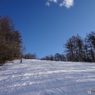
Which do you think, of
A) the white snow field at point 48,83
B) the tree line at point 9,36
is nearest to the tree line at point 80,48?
the tree line at point 9,36

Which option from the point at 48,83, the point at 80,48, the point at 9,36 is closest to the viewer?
the point at 48,83

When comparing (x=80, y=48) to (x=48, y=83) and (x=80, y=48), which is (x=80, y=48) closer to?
(x=80, y=48)

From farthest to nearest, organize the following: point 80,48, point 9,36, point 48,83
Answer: point 80,48, point 9,36, point 48,83

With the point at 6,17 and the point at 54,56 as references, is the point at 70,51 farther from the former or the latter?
the point at 54,56

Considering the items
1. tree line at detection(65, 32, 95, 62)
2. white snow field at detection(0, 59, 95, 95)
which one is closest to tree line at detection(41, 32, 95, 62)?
tree line at detection(65, 32, 95, 62)

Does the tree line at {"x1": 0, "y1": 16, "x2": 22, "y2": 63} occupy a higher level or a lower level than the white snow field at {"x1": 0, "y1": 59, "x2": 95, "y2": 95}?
higher

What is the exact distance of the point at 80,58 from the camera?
36812 mm

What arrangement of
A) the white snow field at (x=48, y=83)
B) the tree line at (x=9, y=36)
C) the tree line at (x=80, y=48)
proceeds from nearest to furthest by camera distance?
the white snow field at (x=48, y=83)
the tree line at (x=9, y=36)
the tree line at (x=80, y=48)

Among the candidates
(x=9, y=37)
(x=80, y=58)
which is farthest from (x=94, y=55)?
(x=9, y=37)

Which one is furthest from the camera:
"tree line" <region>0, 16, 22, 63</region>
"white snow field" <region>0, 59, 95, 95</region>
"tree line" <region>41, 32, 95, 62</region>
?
"tree line" <region>41, 32, 95, 62</region>

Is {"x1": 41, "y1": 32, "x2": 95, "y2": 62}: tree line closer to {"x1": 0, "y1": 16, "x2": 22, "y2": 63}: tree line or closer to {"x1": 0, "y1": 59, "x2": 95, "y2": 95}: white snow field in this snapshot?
{"x1": 0, "y1": 16, "x2": 22, "y2": 63}: tree line

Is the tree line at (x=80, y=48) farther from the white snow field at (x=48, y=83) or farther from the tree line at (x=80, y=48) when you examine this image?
the white snow field at (x=48, y=83)

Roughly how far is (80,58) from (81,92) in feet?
105

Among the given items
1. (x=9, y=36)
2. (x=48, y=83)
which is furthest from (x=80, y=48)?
(x=48, y=83)
